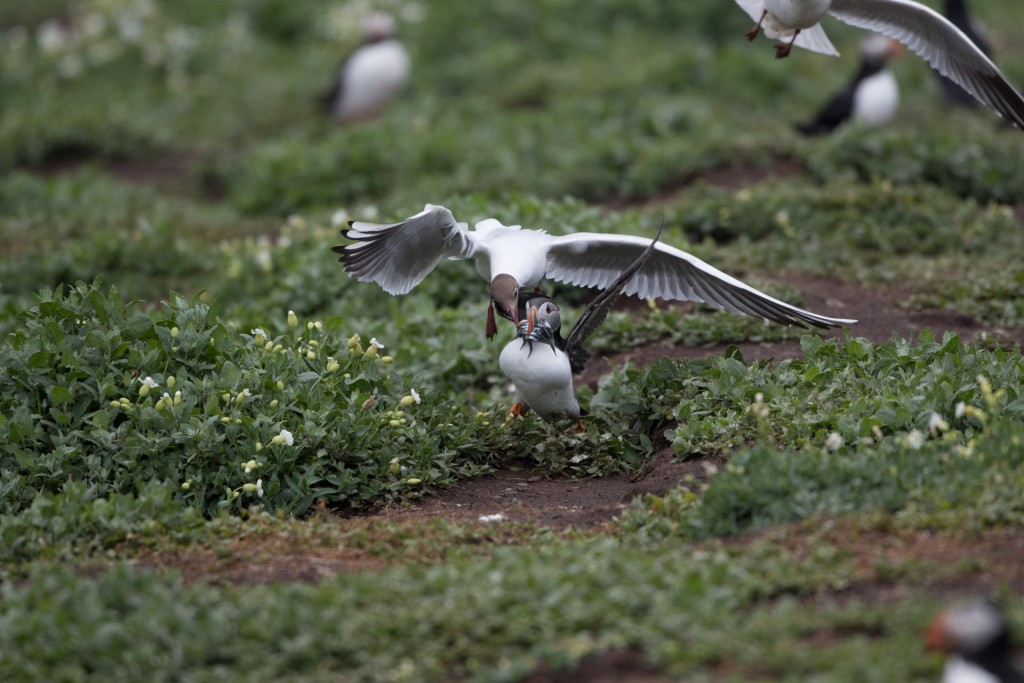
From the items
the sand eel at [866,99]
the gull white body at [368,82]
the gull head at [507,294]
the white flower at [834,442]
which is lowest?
the white flower at [834,442]

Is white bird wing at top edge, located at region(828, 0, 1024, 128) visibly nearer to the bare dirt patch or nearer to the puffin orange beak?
the bare dirt patch

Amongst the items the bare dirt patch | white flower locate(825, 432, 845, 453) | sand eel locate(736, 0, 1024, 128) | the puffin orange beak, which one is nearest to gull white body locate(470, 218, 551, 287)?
the bare dirt patch

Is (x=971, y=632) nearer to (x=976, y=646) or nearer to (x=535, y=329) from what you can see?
(x=976, y=646)

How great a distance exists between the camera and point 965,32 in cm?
1144

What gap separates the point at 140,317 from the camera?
5500 mm

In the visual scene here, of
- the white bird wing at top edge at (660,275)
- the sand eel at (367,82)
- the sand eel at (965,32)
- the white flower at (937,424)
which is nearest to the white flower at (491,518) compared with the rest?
the white bird wing at top edge at (660,275)

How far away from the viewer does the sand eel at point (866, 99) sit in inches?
436

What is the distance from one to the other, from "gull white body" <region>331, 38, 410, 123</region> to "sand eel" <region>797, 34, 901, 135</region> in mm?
4612

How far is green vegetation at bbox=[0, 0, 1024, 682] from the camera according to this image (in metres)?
3.63

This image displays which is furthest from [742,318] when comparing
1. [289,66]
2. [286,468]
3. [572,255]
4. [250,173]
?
[289,66]

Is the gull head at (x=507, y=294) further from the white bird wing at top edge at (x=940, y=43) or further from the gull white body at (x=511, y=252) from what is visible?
the white bird wing at top edge at (x=940, y=43)

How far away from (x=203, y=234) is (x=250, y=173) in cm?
145

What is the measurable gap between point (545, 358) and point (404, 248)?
941 millimetres

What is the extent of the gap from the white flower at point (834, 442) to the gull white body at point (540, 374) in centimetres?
127
